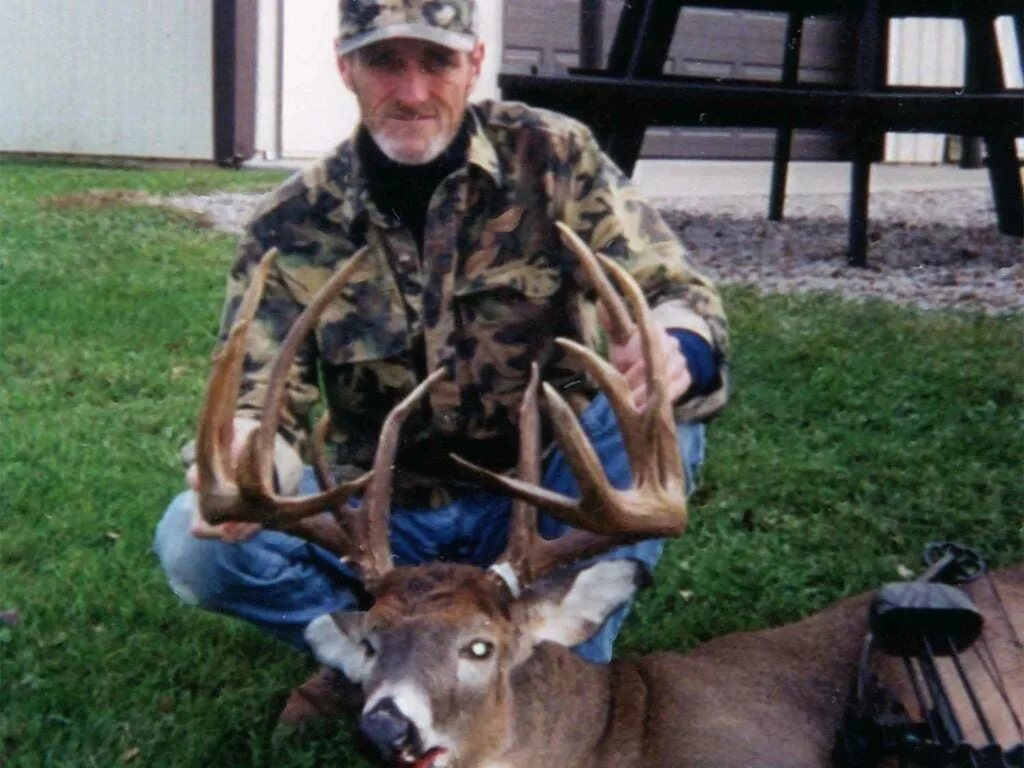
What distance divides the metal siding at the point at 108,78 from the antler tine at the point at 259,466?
28.9 feet

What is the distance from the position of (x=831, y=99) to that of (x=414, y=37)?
5.27 metres

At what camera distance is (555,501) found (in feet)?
10.3

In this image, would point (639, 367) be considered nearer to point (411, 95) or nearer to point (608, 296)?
point (608, 296)

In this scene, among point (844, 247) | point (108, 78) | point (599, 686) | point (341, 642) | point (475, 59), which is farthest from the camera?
point (108, 78)

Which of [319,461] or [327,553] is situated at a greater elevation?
[319,461]

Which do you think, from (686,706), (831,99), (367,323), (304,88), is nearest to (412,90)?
(367,323)

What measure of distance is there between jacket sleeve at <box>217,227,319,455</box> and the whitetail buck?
0.29 meters

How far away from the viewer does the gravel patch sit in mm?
8375

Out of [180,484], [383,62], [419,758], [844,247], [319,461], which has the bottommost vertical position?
[180,484]

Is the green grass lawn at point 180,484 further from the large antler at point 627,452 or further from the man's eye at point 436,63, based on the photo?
the man's eye at point 436,63

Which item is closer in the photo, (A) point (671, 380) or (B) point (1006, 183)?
(A) point (671, 380)

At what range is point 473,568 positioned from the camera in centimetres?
336

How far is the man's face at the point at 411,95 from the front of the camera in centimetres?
379

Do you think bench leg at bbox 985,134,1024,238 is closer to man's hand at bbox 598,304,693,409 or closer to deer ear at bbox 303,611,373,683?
man's hand at bbox 598,304,693,409
